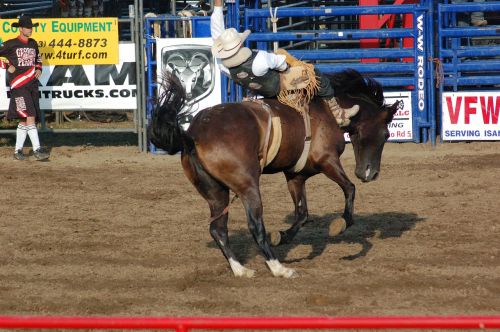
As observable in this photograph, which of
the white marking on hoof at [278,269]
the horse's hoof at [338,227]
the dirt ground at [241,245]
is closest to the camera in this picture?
the dirt ground at [241,245]

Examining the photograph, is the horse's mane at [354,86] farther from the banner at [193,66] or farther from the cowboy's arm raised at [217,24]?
the banner at [193,66]

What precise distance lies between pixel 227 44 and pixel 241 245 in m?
1.84

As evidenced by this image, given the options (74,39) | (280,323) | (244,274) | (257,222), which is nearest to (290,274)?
(244,274)

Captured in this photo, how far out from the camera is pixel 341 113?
7.43 metres

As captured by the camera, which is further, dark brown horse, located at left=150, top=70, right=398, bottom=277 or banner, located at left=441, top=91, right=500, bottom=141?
banner, located at left=441, top=91, right=500, bottom=141

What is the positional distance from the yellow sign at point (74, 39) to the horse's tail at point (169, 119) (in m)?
6.88

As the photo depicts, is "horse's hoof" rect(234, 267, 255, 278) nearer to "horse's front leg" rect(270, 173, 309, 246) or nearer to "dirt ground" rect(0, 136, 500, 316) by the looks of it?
"dirt ground" rect(0, 136, 500, 316)

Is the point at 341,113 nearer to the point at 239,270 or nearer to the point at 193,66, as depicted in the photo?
the point at 239,270

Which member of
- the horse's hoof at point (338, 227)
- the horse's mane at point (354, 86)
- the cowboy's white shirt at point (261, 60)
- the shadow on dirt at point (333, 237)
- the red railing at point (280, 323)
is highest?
the cowboy's white shirt at point (261, 60)

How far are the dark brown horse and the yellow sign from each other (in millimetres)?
6275

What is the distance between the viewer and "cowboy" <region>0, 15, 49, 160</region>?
12.7 meters

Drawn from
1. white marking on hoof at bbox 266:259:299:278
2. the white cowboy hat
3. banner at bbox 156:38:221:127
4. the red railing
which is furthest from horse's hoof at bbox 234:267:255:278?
banner at bbox 156:38:221:127

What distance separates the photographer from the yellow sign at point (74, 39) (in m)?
13.3

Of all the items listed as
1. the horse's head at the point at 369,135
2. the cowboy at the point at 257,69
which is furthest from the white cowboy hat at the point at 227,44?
the horse's head at the point at 369,135
